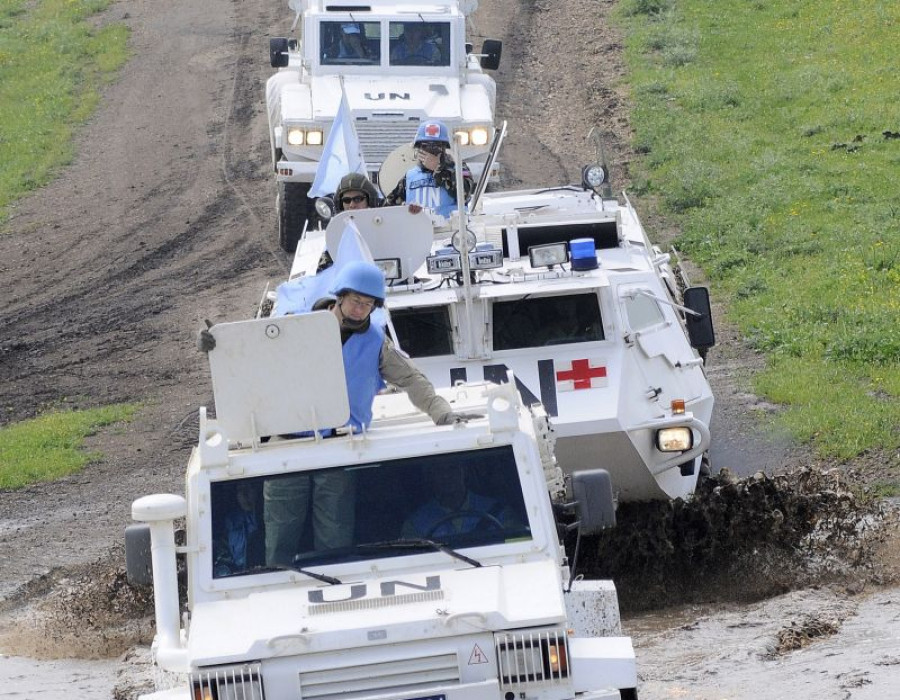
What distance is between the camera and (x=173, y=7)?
31172 mm

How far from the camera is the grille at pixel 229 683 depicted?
6391mm

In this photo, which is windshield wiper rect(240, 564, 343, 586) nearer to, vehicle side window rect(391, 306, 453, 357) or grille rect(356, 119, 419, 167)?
vehicle side window rect(391, 306, 453, 357)

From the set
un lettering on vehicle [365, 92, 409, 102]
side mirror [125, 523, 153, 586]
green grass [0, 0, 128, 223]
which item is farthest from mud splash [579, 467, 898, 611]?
green grass [0, 0, 128, 223]

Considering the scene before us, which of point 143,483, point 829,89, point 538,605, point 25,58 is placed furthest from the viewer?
point 25,58

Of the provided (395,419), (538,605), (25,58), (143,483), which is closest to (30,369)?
(143,483)

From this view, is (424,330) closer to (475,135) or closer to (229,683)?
(229,683)

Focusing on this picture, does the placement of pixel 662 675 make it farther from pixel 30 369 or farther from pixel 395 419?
pixel 30 369

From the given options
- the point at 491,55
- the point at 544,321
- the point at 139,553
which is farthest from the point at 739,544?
the point at 491,55

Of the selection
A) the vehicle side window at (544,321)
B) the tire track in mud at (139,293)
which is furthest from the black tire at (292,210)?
the vehicle side window at (544,321)

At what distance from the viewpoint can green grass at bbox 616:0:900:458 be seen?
1490 cm

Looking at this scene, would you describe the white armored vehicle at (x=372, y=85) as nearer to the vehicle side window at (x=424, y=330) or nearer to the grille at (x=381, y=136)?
the grille at (x=381, y=136)

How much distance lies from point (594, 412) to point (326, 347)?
336cm

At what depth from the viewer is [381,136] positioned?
709 inches

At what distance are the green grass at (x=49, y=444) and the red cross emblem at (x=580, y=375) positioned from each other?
5396 millimetres
